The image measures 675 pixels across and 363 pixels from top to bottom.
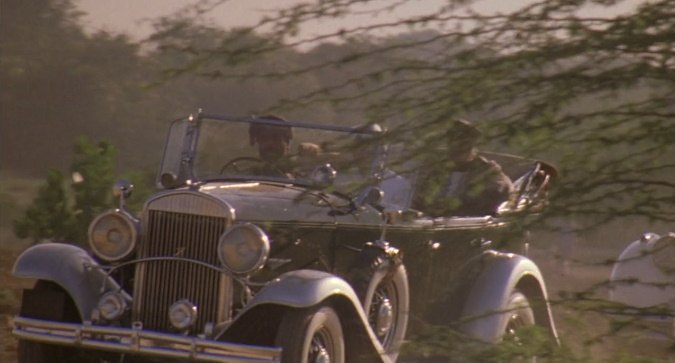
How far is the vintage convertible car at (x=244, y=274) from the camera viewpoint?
560 centimetres

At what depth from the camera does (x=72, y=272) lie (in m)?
5.97

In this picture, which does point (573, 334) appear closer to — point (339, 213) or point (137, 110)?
point (339, 213)

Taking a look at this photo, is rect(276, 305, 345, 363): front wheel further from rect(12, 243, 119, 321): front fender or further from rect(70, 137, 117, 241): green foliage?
rect(70, 137, 117, 241): green foliage

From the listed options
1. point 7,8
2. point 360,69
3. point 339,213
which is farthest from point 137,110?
point 360,69

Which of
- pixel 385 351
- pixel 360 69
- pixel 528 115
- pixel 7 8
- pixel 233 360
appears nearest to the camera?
pixel 528 115

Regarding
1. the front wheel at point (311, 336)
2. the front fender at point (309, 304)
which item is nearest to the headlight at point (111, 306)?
the front fender at point (309, 304)

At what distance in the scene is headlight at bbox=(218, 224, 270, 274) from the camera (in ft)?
18.7

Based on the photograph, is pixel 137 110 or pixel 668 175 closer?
pixel 668 175

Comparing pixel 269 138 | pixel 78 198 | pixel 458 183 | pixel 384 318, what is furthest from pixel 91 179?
pixel 458 183

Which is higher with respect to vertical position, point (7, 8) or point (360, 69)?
point (7, 8)

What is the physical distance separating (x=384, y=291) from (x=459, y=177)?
2702 mm

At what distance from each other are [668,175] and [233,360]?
8.59ft

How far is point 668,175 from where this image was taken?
135 inches

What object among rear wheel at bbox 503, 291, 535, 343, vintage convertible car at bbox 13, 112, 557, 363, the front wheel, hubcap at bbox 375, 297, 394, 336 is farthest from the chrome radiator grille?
rear wheel at bbox 503, 291, 535, 343
